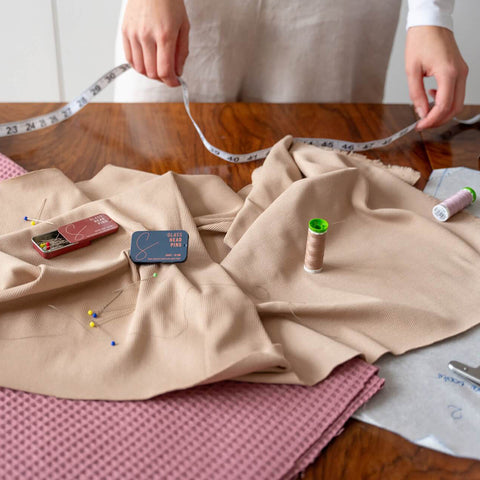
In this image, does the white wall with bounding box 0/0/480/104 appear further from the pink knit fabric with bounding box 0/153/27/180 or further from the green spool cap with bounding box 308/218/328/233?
the green spool cap with bounding box 308/218/328/233

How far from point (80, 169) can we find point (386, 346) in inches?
35.6

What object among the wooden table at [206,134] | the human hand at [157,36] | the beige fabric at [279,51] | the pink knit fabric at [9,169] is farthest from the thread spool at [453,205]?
the pink knit fabric at [9,169]

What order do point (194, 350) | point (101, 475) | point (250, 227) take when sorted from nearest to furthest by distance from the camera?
point (101, 475) → point (194, 350) → point (250, 227)

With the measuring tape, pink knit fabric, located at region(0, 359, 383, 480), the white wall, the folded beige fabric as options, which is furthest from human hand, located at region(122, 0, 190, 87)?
the white wall

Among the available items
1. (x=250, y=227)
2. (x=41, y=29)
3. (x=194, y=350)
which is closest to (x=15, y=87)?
(x=41, y=29)

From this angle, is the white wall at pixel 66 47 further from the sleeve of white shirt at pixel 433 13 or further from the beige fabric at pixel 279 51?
the sleeve of white shirt at pixel 433 13

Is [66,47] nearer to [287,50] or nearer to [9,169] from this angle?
[287,50]

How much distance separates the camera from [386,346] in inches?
38.8

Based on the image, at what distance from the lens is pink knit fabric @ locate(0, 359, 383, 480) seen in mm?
787

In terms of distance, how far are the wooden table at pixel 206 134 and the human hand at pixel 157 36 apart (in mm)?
159

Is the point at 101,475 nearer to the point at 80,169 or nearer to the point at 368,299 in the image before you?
the point at 368,299

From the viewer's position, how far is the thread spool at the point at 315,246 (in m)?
1.06

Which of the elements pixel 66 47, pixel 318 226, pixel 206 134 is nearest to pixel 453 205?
pixel 318 226

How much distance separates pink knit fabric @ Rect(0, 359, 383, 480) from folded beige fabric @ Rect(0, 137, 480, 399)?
3 centimetres
